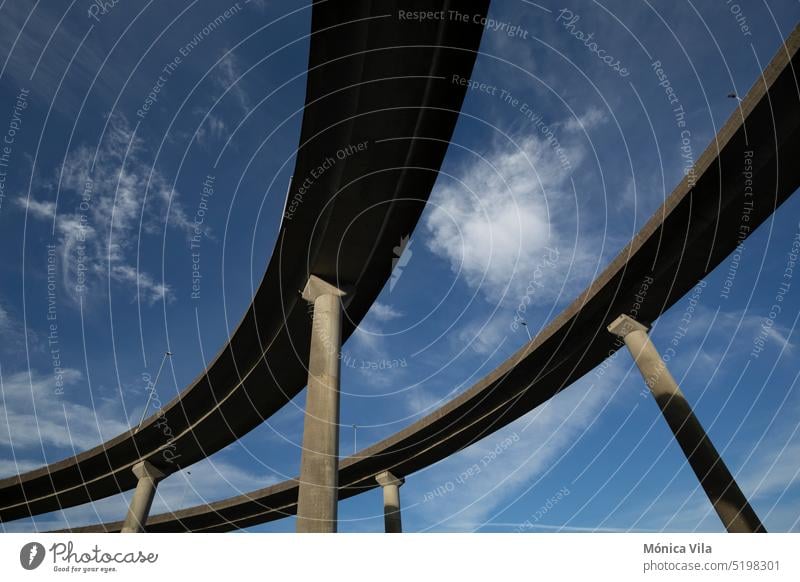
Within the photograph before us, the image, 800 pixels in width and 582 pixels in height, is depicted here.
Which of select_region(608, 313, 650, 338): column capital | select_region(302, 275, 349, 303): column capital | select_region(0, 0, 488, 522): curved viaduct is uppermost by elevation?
select_region(0, 0, 488, 522): curved viaduct

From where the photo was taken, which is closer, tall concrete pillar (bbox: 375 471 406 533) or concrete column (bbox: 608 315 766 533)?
concrete column (bbox: 608 315 766 533)

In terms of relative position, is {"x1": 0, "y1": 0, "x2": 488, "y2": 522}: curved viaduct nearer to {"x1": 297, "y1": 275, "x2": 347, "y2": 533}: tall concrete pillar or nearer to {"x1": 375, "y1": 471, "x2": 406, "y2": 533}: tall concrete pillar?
{"x1": 297, "y1": 275, "x2": 347, "y2": 533}: tall concrete pillar

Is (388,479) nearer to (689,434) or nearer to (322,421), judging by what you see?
(689,434)

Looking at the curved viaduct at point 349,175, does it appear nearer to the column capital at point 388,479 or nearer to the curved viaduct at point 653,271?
the curved viaduct at point 653,271

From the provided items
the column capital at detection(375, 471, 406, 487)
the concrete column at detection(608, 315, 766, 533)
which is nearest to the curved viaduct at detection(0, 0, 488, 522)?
the column capital at detection(375, 471, 406, 487)

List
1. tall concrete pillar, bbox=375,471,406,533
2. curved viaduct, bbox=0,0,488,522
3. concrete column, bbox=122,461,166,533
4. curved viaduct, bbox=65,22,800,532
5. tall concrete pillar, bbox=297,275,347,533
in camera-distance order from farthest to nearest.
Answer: tall concrete pillar, bbox=375,471,406,533
concrete column, bbox=122,461,166,533
curved viaduct, bbox=65,22,800,532
tall concrete pillar, bbox=297,275,347,533
curved viaduct, bbox=0,0,488,522

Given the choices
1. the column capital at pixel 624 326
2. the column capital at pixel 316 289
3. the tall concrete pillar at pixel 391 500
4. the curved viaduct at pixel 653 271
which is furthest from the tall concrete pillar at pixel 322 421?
the tall concrete pillar at pixel 391 500

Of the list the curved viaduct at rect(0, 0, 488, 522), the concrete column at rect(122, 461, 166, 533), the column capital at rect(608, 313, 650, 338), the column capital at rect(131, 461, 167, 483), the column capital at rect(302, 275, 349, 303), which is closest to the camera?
the curved viaduct at rect(0, 0, 488, 522)

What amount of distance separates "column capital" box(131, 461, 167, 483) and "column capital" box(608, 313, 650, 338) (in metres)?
33.6

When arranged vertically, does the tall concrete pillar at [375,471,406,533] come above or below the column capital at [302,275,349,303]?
below

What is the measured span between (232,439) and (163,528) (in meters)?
25.7

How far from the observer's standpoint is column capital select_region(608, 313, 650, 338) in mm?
23250

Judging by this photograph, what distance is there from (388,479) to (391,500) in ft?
5.08
